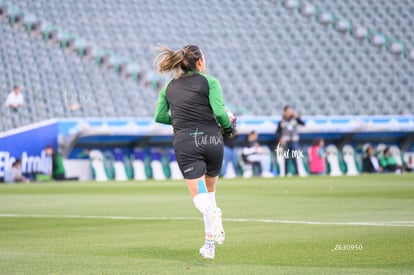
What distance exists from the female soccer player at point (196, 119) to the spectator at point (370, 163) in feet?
82.3

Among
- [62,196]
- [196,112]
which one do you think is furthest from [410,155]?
[196,112]

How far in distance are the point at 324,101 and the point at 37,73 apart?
1149 cm

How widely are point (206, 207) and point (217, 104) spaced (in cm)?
93

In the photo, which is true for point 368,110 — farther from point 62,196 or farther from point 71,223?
point 71,223

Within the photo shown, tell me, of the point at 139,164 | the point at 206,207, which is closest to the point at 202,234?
the point at 206,207

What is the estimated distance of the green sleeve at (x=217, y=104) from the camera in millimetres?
8461

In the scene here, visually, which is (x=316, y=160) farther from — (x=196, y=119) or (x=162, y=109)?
(x=196, y=119)

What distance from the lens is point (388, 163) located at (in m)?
33.9

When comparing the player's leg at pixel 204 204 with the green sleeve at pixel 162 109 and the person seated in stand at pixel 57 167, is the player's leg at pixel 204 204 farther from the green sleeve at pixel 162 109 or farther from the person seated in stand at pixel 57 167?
the person seated in stand at pixel 57 167

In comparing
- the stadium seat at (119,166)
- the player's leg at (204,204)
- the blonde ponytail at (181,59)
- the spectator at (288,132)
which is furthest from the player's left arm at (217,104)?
the stadium seat at (119,166)

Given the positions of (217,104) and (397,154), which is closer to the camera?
(217,104)

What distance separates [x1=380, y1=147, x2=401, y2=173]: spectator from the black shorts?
84.9 ft

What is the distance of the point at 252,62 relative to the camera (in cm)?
3809

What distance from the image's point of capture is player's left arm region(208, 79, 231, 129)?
8461 mm
